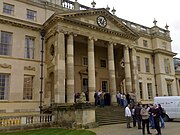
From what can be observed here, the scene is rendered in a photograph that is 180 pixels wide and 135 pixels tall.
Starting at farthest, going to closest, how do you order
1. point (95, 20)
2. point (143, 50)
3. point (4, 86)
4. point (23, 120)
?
point (143, 50) < point (95, 20) < point (4, 86) < point (23, 120)

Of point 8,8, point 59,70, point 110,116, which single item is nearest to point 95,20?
point 59,70

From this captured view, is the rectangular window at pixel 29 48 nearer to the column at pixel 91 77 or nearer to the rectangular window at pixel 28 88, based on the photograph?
the rectangular window at pixel 28 88

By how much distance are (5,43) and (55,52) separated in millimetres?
5108

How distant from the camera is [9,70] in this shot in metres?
19.8

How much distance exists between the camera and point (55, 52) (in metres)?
20.1

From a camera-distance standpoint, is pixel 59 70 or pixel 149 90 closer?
pixel 59 70

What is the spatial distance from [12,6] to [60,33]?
618 centimetres

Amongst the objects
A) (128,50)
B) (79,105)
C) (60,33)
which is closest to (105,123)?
(79,105)

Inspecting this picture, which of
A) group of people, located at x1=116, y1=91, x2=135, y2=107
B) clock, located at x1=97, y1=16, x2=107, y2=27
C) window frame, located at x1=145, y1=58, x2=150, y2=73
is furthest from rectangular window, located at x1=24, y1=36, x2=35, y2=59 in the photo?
window frame, located at x1=145, y1=58, x2=150, y2=73

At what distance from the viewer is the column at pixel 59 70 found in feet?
61.7

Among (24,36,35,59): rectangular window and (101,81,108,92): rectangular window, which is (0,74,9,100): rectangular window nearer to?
(24,36,35,59): rectangular window

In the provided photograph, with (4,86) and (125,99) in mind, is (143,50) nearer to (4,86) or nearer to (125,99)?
(125,99)

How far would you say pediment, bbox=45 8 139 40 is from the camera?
2092 cm

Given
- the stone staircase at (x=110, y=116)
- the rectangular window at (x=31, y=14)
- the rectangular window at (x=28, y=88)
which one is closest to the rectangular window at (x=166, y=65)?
the stone staircase at (x=110, y=116)
